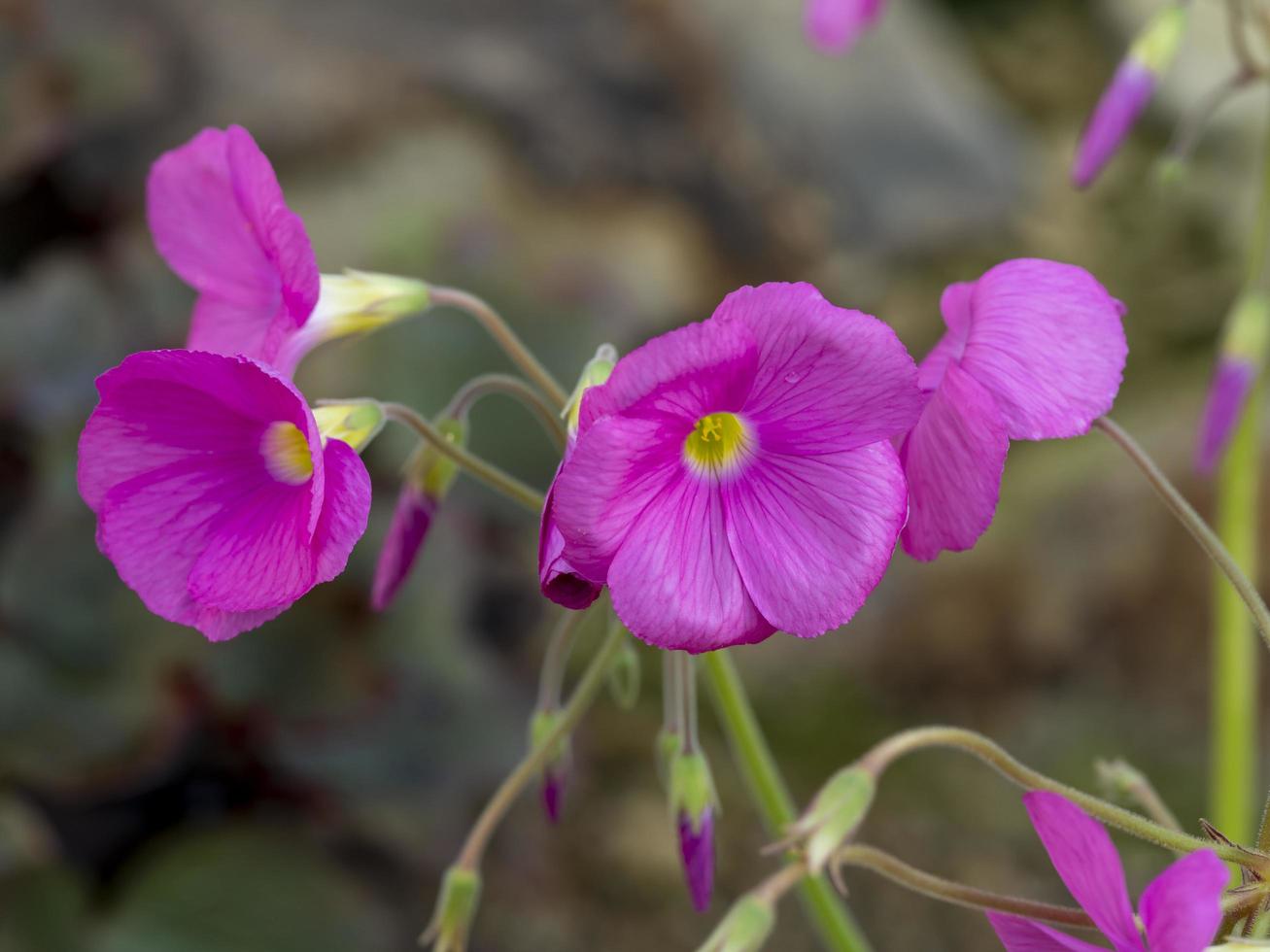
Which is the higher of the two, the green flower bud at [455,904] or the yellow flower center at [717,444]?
the yellow flower center at [717,444]

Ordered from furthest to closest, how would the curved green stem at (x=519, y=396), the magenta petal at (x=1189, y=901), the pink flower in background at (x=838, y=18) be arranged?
the pink flower in background at (x=838, y=18) → the curved green stem at (x=519, y=396) → the magenta petal at (x=1189, y=901)

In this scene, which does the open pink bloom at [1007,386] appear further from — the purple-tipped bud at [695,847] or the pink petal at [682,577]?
the purple-tipped bud at [695,847]

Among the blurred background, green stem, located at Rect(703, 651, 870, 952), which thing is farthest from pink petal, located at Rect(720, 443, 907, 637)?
the blurred background

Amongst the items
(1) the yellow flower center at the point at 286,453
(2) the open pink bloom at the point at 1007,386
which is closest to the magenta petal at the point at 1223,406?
(2) the open pink bloom at the point at 1007,386

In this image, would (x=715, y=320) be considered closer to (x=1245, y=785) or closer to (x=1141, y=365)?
(x=1245, y=785)

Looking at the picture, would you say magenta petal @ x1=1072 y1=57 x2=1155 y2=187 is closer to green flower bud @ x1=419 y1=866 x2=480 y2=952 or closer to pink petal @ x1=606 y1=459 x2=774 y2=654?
pink petal @ x1=606 y1=459 x2=774 y2=654

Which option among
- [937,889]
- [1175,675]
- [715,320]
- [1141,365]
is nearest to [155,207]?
[715,320]

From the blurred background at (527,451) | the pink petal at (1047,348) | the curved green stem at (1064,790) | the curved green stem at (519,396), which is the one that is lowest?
the blurred background at (527,451)
